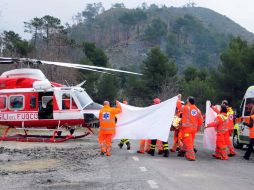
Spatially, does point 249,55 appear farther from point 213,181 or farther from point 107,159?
point 213,181

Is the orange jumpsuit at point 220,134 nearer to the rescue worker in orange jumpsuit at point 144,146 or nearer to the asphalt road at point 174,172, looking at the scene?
the asphalt road at point 174,172

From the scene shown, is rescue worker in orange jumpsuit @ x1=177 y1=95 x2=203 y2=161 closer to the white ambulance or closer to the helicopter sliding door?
the white ambulance

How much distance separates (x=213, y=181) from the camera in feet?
35.8

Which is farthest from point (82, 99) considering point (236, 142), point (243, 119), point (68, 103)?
point (243, 119)

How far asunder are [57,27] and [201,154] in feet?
200

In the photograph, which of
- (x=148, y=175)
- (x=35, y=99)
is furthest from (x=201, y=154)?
(x=35, y=99)

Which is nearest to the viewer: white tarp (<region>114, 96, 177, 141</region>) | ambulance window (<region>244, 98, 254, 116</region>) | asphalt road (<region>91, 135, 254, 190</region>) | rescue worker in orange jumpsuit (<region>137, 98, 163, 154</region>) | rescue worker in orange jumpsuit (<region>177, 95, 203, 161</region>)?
asphalt road (<region>91, 135, 254, 190</region>)

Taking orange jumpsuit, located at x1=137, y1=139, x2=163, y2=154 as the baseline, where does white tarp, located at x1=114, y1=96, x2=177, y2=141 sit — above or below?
A: above

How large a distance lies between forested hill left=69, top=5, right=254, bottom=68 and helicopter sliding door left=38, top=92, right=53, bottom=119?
119 metres

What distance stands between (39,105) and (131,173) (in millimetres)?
12741

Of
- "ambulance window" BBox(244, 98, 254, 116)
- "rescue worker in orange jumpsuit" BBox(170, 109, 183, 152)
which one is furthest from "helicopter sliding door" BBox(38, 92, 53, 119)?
"ambulance window" BBox(244, 98, 254, 116)

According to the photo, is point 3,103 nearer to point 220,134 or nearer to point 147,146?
point 147,146

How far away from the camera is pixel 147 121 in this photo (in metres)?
17.2

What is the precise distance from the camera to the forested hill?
150500 millimetres
